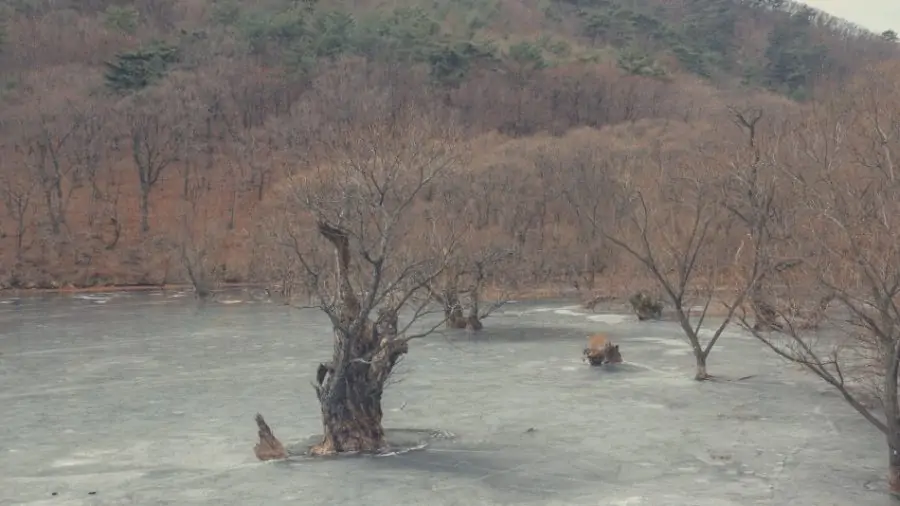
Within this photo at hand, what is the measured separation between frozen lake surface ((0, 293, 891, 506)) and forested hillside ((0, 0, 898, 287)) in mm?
25857

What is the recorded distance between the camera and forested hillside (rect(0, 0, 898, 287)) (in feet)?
255

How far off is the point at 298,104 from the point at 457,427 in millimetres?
95119

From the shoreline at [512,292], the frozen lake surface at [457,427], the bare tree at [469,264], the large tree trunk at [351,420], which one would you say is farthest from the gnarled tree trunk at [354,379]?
the shoreline at [512,292]

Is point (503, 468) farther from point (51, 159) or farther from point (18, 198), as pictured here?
point (51, 159)

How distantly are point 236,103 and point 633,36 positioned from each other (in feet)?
220

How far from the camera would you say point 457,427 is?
2286 cm

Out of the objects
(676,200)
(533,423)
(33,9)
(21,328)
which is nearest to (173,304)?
(21,328)

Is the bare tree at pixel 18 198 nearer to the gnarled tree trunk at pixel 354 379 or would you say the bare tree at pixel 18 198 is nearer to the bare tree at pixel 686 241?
the bare tree at pixel 686 241

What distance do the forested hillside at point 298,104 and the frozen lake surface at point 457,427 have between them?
2586 centimetres

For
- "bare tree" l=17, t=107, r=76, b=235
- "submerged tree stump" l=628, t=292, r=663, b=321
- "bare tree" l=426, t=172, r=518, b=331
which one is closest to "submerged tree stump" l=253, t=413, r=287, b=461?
"bare tree" l=426, t=172, r=518, b=331

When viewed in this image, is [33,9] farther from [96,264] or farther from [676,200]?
[676,200]

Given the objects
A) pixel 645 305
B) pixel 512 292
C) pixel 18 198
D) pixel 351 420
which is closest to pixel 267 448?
pixel 351 420

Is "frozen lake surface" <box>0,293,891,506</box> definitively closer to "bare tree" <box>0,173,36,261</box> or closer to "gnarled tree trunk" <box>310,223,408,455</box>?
"gnarled tree trunk" <box>310,223,408,455</box>

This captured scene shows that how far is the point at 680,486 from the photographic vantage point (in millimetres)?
17500
